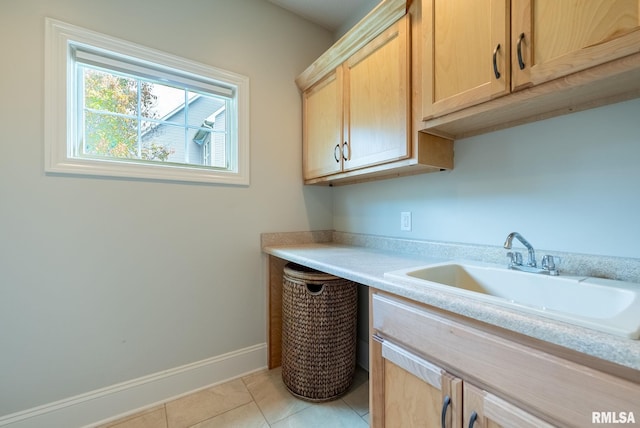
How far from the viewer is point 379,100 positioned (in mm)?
1434

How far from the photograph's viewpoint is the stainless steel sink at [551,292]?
0.59 meters

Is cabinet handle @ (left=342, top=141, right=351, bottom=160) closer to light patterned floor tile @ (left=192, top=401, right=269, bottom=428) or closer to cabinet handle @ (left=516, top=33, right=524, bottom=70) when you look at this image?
cabinet handle @ (left=516, top=33, right=524, bottom=70)

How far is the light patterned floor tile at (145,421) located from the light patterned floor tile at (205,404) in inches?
1.4

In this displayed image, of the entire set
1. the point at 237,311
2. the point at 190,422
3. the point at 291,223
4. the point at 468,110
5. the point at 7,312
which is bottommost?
the point at 190,422

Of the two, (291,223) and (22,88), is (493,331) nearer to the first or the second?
(291,223)

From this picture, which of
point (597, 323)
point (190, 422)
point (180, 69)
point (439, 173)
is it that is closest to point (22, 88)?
point (180, 69)

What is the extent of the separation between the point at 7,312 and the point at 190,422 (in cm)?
104

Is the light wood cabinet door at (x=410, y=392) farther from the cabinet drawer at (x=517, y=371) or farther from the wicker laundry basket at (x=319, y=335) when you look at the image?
the wicker laundry basket at (x=319, y=335)

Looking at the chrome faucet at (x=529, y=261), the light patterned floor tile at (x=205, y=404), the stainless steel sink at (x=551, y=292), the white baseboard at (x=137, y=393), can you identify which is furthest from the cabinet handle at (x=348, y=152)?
the light patterned floor tile at (x=205, y=404)

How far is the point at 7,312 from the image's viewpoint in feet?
4.17

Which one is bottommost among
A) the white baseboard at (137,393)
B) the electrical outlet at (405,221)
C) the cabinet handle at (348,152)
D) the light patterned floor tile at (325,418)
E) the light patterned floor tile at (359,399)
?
the light patterned floor tile at (359,399)

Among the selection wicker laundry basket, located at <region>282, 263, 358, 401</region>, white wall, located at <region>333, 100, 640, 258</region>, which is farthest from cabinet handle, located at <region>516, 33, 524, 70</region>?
wicker laundry basket, located at <region>282, 263, 358, 401</region>

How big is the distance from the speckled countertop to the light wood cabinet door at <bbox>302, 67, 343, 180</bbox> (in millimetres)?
632

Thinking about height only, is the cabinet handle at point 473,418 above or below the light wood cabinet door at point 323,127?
below
